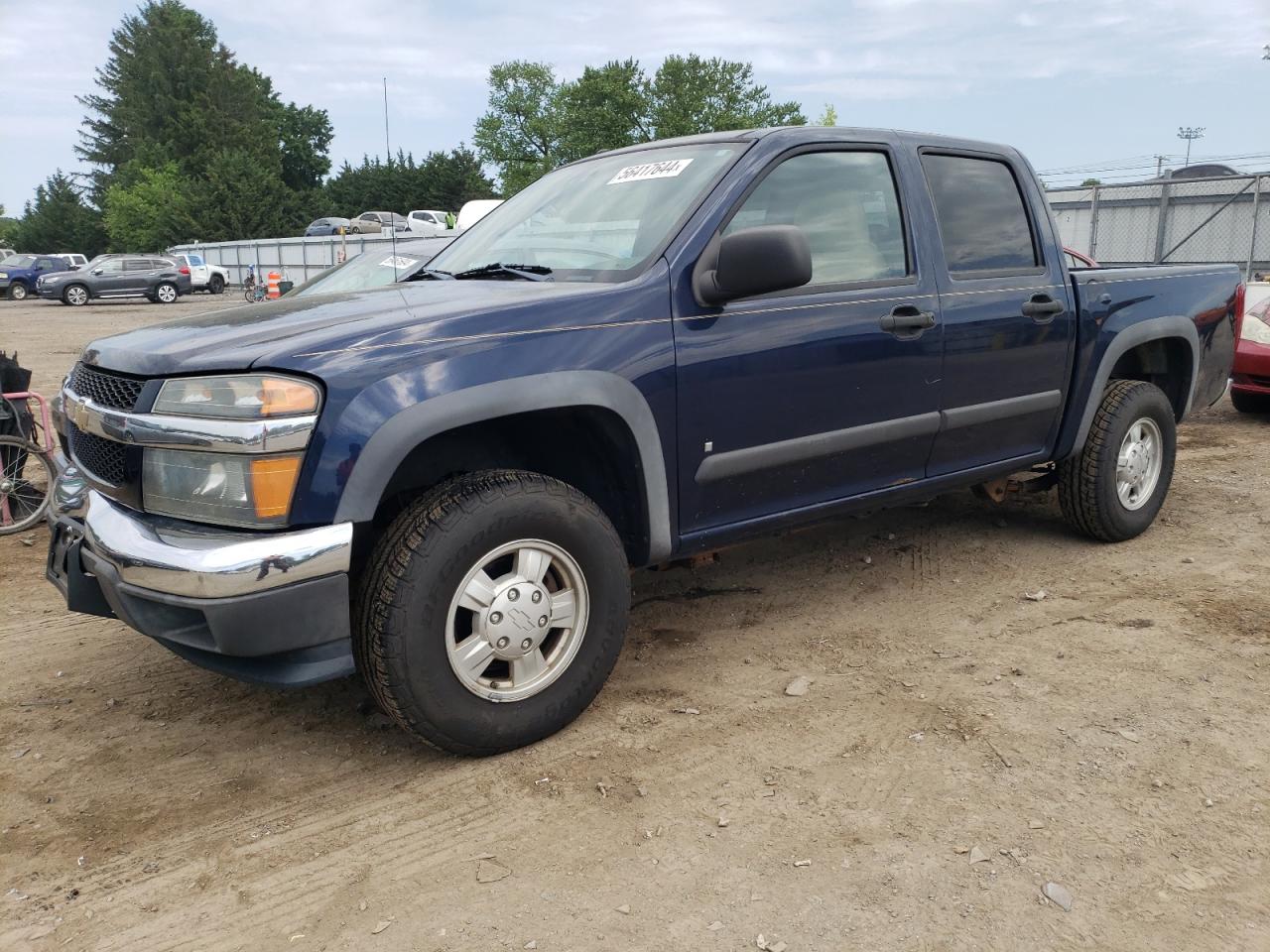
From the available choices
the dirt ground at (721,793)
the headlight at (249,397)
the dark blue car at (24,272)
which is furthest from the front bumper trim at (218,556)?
the dark blue car at (24,272)

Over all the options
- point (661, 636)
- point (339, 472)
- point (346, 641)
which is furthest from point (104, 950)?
point (661, 636)

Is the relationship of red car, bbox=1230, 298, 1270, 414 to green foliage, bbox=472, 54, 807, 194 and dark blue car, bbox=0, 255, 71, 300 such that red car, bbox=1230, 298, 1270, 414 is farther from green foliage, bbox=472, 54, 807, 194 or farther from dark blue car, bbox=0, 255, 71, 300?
green foliage, bbox=472, 54, 807, 194

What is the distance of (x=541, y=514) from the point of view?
9.41 feet

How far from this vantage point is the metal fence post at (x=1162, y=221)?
1719 centimetres

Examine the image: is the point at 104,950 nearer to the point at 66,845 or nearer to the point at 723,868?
the point at 66,845

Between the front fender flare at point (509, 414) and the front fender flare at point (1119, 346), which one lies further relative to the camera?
the front fender flare at point (1119, 346)

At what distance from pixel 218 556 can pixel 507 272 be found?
147 centimetres

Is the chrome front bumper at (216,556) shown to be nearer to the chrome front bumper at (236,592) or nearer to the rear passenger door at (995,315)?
the chrome front bumper at (236,592)

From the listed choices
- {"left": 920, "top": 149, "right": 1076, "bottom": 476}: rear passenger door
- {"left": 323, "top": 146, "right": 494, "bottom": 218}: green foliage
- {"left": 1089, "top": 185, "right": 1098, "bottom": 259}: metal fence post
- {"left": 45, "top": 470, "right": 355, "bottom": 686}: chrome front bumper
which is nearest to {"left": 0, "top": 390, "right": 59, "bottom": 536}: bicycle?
{"left": 45, "top": 470, "right": 355, "bottom": 686}: chrome front bumper

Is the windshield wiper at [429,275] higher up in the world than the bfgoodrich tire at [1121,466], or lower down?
higher up

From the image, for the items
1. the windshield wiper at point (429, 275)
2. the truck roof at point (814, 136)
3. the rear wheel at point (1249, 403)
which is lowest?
the rear wheel at point (1249, 403)

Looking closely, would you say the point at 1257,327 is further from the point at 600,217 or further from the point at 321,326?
the point at 321,326

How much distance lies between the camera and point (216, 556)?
2.49 metres

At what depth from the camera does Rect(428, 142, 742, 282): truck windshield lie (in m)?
3.31
